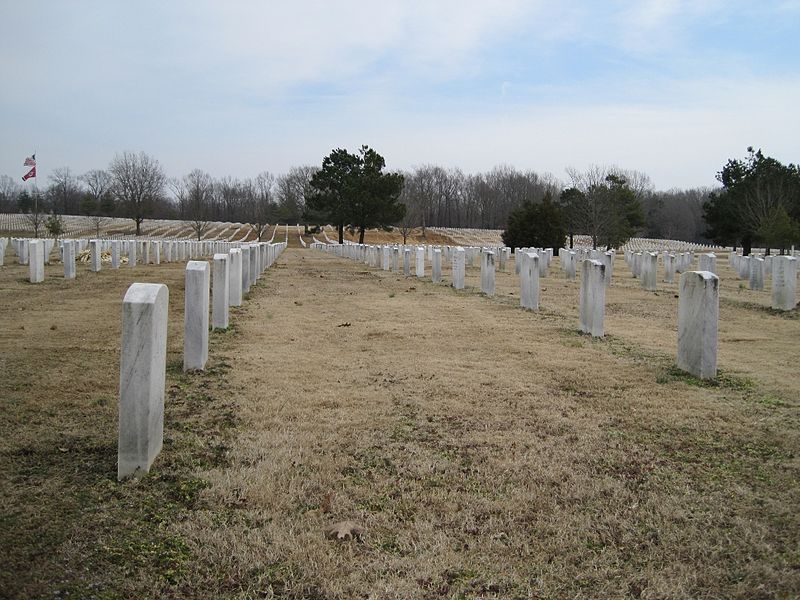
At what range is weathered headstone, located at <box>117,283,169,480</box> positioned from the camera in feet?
12.3

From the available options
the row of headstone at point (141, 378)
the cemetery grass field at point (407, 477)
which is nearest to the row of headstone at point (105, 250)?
the cemetery grass field at point (407, 477)

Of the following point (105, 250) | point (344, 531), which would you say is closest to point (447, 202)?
point (105, 250)

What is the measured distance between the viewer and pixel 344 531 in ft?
10.2

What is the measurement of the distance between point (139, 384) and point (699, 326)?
5.35 meters

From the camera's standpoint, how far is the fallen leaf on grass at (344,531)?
3.07 meters

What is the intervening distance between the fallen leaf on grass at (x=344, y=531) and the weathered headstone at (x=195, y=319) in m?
3.72

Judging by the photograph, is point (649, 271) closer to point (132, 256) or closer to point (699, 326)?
point (699, 326)

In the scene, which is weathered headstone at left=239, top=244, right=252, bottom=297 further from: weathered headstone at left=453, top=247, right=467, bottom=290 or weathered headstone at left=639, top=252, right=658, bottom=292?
weathered headstone at left=639, top=252, right=658, bottom=292

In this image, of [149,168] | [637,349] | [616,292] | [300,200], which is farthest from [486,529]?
[300,200]

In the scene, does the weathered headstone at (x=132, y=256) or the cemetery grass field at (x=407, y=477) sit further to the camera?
the weathered headstone at (x=132, y=256)

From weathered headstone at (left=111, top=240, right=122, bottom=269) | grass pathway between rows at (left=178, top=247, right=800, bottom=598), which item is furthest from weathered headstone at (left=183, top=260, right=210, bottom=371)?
weathered headstone at (left=111, top=240, right=122, bottom=269)

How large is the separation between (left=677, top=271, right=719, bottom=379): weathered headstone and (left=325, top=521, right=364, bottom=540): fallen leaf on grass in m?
4.62

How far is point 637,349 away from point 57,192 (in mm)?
107903

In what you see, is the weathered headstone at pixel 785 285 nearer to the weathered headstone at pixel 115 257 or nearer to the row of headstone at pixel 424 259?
the row of headstone at pixel 424 259
